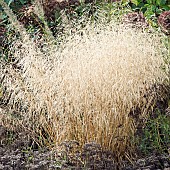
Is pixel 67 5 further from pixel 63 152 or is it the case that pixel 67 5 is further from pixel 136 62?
pixel 63 152

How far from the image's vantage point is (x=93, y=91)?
375 cm

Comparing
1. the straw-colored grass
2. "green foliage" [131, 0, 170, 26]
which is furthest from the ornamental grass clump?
"green foliage" [131, 0, 170, 26]

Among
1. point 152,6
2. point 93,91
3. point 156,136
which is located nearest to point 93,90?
point 93,91

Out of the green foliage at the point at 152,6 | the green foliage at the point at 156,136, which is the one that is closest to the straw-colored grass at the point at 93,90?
the green foliage at the point at 156,136

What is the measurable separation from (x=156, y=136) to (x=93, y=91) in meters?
0.65

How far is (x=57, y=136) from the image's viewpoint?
150 inches

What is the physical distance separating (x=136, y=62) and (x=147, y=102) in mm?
373

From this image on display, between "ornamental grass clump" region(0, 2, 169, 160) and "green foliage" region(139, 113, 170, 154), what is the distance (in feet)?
0.39

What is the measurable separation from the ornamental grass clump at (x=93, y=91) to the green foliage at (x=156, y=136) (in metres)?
0.12

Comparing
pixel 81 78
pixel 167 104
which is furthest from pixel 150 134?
pixel 81 78

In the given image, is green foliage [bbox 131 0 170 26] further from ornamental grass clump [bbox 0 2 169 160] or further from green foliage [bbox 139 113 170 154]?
green foliage [bbox 139 113 170 154]

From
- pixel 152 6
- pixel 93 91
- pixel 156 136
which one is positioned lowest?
pixel 156 136

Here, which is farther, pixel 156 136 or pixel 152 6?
pixel 152 6

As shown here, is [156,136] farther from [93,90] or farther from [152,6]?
[152,6]
